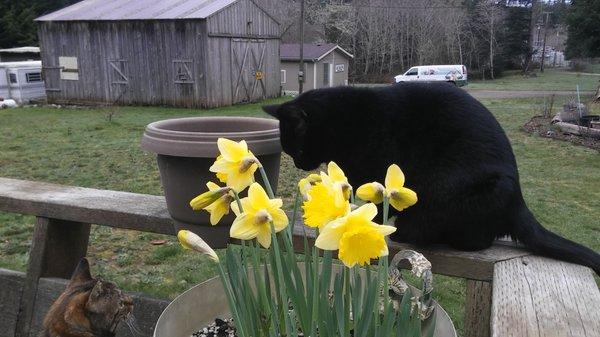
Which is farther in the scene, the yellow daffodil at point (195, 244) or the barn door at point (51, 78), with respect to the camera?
the barn door at point (51, 78)

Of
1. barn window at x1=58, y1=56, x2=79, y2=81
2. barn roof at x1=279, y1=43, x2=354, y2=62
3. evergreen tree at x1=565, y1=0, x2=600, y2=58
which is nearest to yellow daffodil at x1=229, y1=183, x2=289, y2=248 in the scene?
barn window at x1=58, y1=56, x2=79, y2=81

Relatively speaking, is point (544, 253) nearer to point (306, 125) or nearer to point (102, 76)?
point (306, 125)

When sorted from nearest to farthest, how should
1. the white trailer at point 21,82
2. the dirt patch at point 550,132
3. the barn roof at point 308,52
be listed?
the dirt patch at point 550,132, the white trailer at point 21,82, the barn roof at point 308,52

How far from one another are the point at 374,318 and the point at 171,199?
0.73 metres

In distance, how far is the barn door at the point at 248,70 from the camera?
44.7 ft

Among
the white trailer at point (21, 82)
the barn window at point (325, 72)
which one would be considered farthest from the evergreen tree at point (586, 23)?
the white trailer at point (21, 82)

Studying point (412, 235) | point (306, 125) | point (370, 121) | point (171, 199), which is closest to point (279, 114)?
point (306, 125)

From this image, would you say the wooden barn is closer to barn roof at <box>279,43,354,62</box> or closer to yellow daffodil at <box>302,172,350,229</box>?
barn roof at <box>279,43,354,62</box>

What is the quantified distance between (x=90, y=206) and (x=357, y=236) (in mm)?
1237

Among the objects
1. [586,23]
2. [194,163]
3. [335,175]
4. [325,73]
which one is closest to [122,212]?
[194,163]

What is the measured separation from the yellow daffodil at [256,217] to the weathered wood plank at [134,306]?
101 centimetres

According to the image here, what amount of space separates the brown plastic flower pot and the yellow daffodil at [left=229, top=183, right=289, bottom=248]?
18.9 inches

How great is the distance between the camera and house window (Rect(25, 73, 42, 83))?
14.6 meters

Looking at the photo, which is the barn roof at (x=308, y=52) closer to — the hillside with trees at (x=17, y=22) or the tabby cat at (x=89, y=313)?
the hillside with trees at (x=17, y=22)
